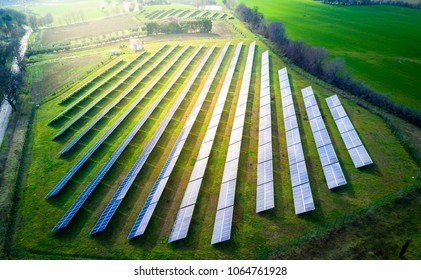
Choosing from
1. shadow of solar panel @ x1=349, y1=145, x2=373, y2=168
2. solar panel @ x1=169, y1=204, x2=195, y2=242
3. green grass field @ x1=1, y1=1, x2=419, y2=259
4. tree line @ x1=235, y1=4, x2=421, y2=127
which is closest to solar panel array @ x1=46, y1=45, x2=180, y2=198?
green grass field @ x1=1, y1=1, x2=419, y2=259

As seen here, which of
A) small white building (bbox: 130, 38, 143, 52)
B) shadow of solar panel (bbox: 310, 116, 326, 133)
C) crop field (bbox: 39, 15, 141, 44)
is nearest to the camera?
shadow of solar panel (bbox: 310, 116, 326, 133)

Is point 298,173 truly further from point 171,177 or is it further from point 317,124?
point 171,177

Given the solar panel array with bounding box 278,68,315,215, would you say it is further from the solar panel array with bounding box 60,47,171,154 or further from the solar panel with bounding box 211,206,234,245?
the solar panel array with bounding box 60,47,171,154

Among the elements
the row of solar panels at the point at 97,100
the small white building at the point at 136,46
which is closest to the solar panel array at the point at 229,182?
the row of solar panels at the point at 97,100

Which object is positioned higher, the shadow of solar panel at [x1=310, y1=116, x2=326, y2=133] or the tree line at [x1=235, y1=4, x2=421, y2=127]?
the tree line at [x1=235, y1=4, x2=421, y2=127]

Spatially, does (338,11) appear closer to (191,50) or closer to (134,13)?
(191,50)

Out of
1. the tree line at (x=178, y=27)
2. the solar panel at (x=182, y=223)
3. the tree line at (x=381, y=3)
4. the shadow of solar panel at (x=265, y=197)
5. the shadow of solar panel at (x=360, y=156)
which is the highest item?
the tree line at (x=381, y=3)

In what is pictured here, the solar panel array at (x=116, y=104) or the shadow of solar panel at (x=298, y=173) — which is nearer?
the shadow of solar panel at (x=298, y=173)

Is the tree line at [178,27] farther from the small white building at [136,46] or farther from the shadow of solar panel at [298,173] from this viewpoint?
the shadow of solar panel at [298,173]
